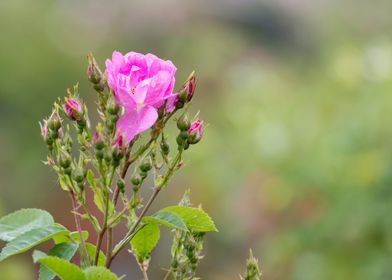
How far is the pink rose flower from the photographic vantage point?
1.03 meters

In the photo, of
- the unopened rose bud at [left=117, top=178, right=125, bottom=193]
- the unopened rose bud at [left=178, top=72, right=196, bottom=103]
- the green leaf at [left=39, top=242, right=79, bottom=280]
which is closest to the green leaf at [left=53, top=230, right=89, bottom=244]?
the green leaf at [left=39, top=242, right=79, bottom=280]

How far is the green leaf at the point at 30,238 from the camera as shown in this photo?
1036 millimetres

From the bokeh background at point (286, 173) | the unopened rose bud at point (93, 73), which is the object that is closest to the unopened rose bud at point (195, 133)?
the unopened rose bud at point (93, 73)

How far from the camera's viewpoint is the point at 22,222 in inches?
43.8

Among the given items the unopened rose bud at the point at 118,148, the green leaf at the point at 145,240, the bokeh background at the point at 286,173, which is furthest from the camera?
the bokeh background at the point at 286,173

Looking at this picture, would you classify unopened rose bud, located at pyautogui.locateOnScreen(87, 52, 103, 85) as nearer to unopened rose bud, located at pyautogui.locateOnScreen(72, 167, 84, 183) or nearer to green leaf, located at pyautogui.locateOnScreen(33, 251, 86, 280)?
unopened rose bud, located at pyautogui.locateOnScreen(72, 167, 84, 183)

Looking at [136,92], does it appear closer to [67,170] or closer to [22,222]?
[67,170]

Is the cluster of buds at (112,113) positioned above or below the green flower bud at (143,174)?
above

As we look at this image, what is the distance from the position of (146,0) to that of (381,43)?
8464mm

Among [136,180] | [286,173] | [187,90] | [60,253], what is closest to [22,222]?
[60,253]

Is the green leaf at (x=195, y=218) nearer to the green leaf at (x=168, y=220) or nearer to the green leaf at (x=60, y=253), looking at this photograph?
Result: the green leaf at (x=168, y=220)

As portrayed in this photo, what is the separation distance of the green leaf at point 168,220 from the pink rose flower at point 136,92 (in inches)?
3.8

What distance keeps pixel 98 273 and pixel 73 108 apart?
19 centimetres

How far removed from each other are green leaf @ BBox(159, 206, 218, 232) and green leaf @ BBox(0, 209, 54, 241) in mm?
161
